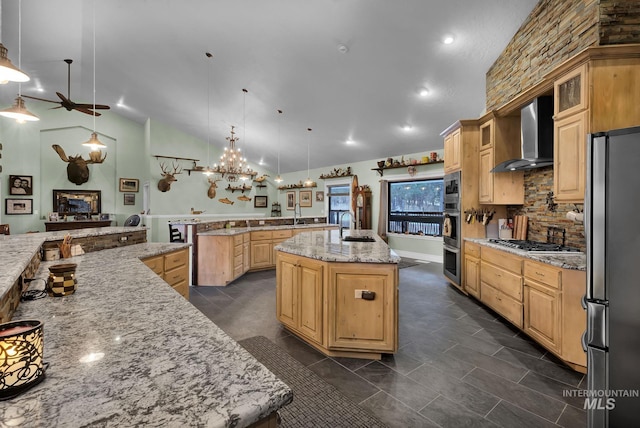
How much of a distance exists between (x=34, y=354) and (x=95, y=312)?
576 mm

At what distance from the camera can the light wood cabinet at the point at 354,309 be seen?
2.37m

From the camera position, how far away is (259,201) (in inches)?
411

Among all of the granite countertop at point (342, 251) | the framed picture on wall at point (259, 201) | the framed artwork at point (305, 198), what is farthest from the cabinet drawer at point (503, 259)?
the framed picture on wall at point (259, 201)

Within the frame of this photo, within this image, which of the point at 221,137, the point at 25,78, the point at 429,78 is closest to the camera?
the point at 25,78

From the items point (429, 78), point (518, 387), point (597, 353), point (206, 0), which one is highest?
point (206, 0)

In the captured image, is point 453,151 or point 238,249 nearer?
point 453,151

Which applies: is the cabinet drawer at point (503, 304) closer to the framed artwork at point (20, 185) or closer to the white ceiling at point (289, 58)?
the white ceiling at point (289, 58)

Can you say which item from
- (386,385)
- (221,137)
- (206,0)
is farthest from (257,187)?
(386,385)

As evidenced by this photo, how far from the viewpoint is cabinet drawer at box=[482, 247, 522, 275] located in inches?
115

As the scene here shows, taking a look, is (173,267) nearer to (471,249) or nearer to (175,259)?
(175,259)

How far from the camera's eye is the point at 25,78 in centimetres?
200

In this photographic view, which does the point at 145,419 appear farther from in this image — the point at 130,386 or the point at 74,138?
the point at 74,138

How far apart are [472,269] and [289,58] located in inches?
156

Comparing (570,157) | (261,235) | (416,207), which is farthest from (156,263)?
(416,207)
